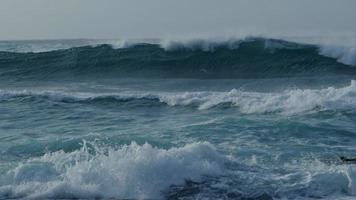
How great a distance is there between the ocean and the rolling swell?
0.28 ft

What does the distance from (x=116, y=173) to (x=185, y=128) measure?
3917mm

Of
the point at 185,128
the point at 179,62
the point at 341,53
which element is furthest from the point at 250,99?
the point at 341,53

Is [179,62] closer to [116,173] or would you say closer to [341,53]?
[341,53]

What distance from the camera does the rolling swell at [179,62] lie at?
75.1ft

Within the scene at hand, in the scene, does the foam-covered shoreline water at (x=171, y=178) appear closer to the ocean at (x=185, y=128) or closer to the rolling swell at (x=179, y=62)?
the ocean at (x=185, y=128)

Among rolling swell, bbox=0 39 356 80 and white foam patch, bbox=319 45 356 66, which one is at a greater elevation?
white foam patch, bbox=319 45 356 66

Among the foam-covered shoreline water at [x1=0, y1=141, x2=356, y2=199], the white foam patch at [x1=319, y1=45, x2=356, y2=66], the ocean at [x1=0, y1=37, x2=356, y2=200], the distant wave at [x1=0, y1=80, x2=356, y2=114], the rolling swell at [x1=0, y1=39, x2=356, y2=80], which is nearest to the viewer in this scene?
the foam-covered shoreline water at [x1=0, y1=141, x2=356, y2=199]

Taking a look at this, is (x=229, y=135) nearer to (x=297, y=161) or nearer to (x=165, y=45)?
(x=297, y=161)

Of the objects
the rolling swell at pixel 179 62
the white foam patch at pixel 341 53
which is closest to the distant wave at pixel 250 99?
the rolling swell at pixel 179 62

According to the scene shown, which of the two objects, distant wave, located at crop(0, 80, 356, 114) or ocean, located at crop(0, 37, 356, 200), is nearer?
ocean, located at crop(0, 37, 356, 200)

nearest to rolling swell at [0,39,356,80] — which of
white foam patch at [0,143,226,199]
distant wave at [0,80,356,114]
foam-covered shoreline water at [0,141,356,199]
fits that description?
distant wave at [0,80,356,114]

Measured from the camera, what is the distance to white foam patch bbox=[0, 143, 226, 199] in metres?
6.85

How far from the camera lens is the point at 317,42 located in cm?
2633

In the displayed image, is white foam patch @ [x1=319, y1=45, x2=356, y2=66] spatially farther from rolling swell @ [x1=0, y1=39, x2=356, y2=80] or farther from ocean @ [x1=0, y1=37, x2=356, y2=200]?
rolling swell @ [x1=0, y1=39, x2=356, y2=80]
